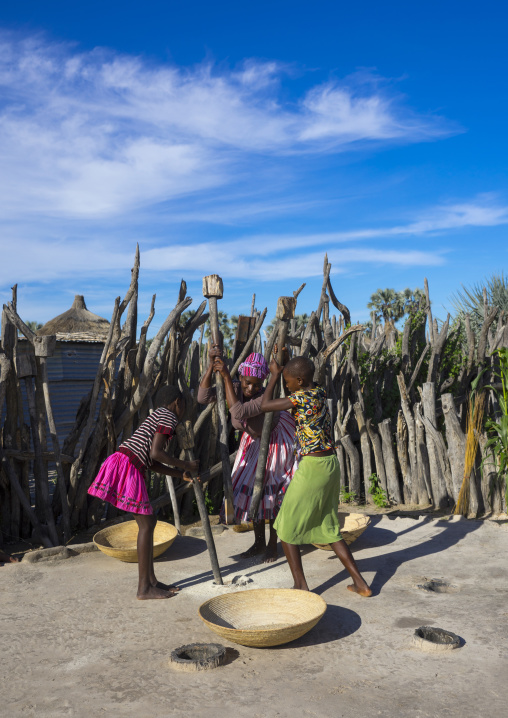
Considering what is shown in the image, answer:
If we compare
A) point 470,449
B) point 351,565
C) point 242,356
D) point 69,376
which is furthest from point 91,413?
point 69,376

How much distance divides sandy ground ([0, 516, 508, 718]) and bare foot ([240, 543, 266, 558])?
0.10 meters

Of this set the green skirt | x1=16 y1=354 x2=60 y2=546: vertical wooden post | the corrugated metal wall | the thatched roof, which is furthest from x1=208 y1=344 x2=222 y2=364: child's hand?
the thatched roof

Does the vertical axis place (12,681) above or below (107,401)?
below

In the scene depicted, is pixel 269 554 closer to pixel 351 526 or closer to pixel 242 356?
pixel 351 526

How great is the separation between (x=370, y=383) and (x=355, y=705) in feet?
16.3

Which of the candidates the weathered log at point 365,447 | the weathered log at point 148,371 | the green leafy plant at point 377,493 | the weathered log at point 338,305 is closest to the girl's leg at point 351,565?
the weathered log at point 148,371

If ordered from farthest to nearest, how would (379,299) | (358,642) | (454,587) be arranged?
1. (379,299)
2. (454,587)
3. (358,642)

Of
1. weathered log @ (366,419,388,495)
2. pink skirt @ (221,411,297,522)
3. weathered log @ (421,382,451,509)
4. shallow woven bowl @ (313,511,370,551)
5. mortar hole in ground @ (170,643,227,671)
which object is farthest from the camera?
weathered log @ (366,419,388,495)

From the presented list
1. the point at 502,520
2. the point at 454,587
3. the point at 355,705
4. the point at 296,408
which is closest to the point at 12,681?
the point at 355,705

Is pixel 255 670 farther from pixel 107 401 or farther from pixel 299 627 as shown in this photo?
pixel 107 401

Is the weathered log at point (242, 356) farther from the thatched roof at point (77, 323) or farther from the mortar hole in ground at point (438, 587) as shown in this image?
the thatched roof at point (77, 323)

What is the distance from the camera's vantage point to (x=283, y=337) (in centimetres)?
390

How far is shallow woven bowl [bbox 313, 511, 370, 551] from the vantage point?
14.6 feet

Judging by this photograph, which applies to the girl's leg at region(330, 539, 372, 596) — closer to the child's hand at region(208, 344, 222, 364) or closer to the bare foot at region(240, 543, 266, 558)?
the bare foot at region(240, 543, 266, 558)
